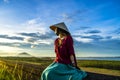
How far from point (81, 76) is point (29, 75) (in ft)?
6.51

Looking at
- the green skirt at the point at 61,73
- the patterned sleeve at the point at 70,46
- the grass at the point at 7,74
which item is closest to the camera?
the grass at the point at 7,74

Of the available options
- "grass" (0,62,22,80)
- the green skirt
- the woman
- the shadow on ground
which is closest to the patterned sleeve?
the woman

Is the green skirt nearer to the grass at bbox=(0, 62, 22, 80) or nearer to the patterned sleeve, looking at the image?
the patterned sleeve

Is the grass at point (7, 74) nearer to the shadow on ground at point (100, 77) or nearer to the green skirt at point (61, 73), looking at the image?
the green skirt at point (61, 73)

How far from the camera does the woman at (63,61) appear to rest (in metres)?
7.76

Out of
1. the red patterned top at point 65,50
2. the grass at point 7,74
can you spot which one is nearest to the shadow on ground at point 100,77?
the red patterned top at point 65,50

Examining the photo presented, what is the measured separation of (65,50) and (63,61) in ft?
1.15

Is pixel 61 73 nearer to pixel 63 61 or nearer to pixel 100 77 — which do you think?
pixel 63 61

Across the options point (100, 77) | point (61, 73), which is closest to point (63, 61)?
point (61, 73)

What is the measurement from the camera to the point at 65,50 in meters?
8.17

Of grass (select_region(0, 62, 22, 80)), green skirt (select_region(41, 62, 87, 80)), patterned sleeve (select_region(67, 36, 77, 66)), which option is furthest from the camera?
patterned sleeve (select_region(67, 36, 77, 66))

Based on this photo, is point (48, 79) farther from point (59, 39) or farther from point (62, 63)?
point (59, 39)

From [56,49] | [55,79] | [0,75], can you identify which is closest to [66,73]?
[55,79]

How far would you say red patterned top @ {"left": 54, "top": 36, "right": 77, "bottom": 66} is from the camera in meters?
8.05
